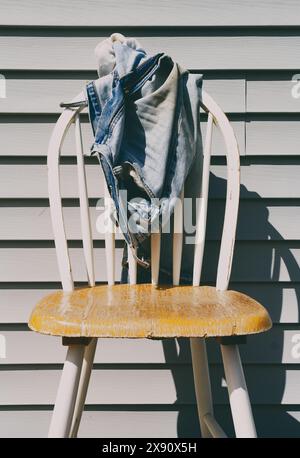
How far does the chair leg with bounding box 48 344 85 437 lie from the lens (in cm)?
94

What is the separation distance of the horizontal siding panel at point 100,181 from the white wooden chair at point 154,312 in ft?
0.73

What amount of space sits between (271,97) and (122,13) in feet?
1.55

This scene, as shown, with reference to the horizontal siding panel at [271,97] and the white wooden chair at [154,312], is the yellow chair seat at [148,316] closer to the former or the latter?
the white wooden chair at [154,312]

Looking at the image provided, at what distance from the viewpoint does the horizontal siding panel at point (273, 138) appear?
1.45 m

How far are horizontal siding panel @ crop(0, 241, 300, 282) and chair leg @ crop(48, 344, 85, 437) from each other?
487 mm

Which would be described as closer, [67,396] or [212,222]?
[67,396]

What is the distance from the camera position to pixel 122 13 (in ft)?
4.63

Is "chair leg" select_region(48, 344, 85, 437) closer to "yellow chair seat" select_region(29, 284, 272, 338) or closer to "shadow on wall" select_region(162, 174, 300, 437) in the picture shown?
"yellow chair seat" select_region(29, 284, 272, 338)

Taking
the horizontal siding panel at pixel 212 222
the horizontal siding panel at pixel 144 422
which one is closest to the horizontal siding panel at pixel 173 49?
the horizontal siding panel at pixel 212 222

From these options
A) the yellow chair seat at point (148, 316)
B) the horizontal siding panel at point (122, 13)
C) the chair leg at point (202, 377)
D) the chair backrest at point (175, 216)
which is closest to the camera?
the yellow chair seat at point (148, 316)

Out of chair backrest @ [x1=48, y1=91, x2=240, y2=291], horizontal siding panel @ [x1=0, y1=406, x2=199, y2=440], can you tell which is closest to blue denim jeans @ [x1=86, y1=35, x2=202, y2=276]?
chair backrest @ [x1=48, y1=91, x2=240, y2=291]

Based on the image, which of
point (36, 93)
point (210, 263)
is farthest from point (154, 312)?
point (36, 93)

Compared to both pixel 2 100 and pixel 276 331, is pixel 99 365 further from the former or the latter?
pixel 2 100

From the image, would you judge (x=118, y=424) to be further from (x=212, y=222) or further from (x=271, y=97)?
(x=271, y=97)
